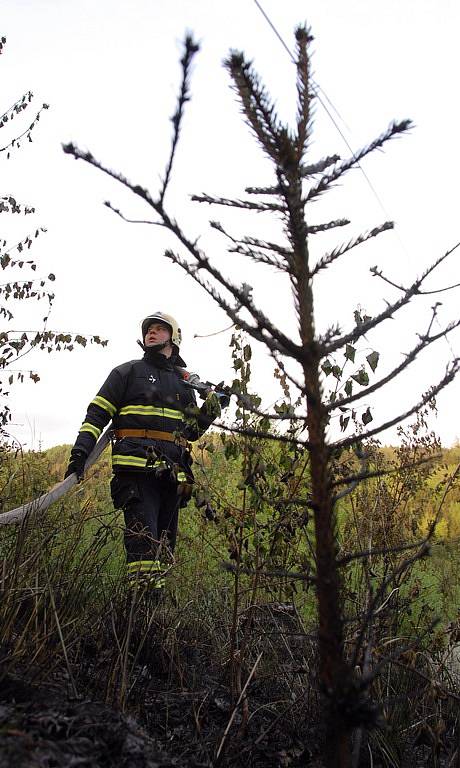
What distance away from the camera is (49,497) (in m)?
3.70

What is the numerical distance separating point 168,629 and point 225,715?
56cm

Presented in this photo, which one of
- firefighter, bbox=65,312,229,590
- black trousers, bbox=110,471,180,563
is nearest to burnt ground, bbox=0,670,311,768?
black trousers, bbox=110,471,180,563

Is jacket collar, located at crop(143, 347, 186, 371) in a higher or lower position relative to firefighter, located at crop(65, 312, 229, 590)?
higher

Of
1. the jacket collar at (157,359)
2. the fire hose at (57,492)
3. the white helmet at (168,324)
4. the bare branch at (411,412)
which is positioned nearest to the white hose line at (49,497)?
the fire hose at (57,492)

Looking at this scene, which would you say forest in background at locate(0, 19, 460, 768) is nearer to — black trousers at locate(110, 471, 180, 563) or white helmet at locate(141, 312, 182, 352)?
black trousers at locate(110, 471, 180, 563)

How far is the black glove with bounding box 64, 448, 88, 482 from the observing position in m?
4.70

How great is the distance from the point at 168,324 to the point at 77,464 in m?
1.58

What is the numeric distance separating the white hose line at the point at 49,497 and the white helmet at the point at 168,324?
3.39 feet

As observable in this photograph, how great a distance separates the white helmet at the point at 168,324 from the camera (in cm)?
555

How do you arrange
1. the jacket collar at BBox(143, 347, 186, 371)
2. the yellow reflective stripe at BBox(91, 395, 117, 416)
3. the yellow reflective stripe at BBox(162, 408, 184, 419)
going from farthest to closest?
the jacket collar at BBox(143, 347, 186, 371)
the yellow reflective stripe at BBox(91, 395, 117, 416)
the yellow reflective stripe at BBox(162, 408, 184, 419)

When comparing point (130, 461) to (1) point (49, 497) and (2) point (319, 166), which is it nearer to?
(1) point (49, 497)

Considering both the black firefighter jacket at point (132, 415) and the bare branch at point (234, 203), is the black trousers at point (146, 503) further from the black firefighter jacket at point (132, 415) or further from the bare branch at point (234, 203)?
the bare branch at point (234, 203)

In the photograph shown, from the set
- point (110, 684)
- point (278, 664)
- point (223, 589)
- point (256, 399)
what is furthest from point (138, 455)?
point (110, 684)

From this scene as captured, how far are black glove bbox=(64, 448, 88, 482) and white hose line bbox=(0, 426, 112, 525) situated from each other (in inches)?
4.1
